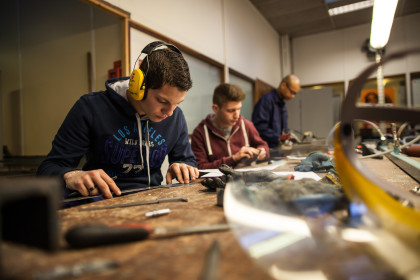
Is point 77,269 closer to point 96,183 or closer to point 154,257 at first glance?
point 154,257

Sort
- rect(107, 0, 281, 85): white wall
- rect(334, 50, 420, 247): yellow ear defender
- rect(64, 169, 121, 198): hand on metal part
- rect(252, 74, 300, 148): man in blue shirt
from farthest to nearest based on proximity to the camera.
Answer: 1. rect(252, 74, 300, 148): man in blue shirt
2. rect(107, 0, 281, 85): white wall
3. rect(64, 169, 121, 198): hand on metal part
4. rect(334, 50, 420, 247): yellow ear defender

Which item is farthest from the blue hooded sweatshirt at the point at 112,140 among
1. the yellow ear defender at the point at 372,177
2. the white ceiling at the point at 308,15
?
the white ceiling at the point at 308,15

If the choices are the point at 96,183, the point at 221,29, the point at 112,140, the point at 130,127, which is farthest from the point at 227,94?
the point at 221,29

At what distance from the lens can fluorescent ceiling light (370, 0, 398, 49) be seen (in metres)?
1.67

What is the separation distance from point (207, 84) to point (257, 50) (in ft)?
7.18

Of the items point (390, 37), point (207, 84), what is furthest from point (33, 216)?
point (207, 84)

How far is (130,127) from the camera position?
1.21 meters

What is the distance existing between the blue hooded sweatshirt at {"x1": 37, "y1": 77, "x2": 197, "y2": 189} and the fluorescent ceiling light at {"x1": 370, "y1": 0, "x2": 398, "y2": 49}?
179 centimetres

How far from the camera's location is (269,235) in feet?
1.26

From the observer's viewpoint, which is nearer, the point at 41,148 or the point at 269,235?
the point at 269,235

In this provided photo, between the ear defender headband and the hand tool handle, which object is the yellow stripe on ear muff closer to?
the ear defender headband

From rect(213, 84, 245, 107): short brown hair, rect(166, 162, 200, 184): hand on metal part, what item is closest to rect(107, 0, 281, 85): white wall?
rect(213, 84, 245, 107): short brown hair

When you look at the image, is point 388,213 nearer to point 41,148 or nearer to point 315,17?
point 41,148

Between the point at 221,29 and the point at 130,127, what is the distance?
2905 millimetres
